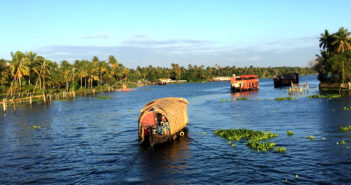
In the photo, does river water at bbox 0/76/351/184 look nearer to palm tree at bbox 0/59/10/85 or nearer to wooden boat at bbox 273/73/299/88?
palm tree at bbox 0/59/10/85

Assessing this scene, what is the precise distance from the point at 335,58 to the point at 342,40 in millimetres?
20975

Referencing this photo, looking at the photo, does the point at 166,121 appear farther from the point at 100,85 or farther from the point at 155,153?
the point at 100,85

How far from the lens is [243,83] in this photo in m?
99.2

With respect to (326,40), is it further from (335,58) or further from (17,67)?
(17,67)

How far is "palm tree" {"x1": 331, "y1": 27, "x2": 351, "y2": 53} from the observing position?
87375 mm

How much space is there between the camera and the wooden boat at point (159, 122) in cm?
2531

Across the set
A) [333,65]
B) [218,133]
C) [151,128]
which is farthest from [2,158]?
[333,65]

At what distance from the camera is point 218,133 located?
30.2m

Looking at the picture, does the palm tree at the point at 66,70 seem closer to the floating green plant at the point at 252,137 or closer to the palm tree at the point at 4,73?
the palm tree at the point at 4,73

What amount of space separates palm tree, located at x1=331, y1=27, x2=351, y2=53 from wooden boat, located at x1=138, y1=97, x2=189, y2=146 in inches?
3130

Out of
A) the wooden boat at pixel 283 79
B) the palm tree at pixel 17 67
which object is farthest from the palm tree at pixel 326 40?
the palm tree at pixel 17 67

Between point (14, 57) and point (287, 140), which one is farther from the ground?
point (14, 57)

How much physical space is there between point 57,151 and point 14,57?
7620 cm

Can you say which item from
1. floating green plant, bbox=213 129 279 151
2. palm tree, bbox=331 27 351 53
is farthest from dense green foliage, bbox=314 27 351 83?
floating green plant, bbox=213 129 279 151
